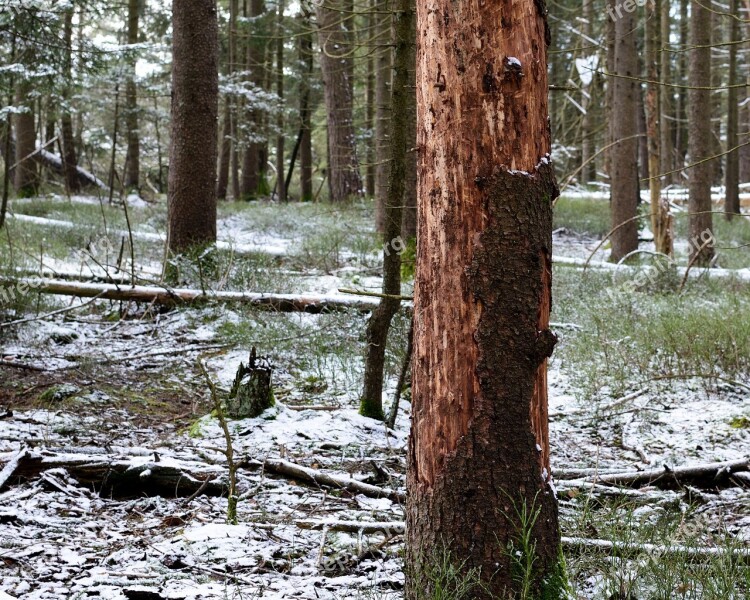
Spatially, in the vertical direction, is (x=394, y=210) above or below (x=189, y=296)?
above

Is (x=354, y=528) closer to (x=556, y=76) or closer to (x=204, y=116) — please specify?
(x=204, y=116)

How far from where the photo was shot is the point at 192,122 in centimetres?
888

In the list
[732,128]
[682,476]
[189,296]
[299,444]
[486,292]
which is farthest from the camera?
[732,128]

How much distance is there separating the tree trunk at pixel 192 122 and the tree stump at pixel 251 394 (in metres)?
4.07

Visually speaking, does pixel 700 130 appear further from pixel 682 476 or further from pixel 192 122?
pixel 682 476

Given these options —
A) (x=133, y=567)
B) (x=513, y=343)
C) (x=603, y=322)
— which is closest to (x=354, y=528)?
(x=133, y=567)

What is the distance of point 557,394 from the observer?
19.5 feet

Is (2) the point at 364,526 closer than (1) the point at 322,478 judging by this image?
Yes

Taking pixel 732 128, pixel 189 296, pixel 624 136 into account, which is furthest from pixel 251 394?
pixel 732 128

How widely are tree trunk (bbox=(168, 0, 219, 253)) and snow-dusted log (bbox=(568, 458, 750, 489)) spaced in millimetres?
6276

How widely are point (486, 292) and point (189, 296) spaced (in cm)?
577

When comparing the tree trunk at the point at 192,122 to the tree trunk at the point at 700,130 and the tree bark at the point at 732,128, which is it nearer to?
the tree trunk at the point at 700,130

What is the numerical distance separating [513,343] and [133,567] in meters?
1.79

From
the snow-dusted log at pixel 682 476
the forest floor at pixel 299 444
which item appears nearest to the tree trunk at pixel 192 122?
the forest floor at pixel 299 444
